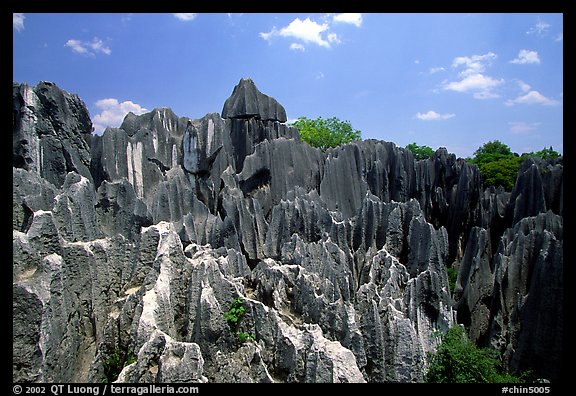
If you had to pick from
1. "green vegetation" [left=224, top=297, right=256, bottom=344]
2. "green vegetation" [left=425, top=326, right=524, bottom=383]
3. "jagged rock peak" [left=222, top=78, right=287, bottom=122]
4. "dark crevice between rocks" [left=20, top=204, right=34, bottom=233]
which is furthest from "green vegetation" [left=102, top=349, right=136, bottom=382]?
"jagged rock peak" [left=222, top=78, right=287, bottom=122]

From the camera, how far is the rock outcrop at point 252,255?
4988 mm

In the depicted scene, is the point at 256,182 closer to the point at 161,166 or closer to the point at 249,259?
the point at 161,166

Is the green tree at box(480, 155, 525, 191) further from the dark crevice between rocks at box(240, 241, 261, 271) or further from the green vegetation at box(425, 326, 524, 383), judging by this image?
the green vegetation at box(425, 326, 524, 383)

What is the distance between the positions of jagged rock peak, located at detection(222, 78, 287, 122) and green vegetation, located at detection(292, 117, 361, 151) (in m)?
15.5

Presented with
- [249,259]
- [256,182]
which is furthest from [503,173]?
→ [249,259]

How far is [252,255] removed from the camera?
42.1ft

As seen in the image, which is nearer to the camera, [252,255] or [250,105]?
[252,255]

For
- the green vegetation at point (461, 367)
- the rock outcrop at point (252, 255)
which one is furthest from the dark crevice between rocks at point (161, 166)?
the green vegetation at point (461, 367)

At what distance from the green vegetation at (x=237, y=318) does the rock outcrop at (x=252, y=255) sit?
0.03 m

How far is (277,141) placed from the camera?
669 inches

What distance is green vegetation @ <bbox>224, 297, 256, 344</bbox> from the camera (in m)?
5.45

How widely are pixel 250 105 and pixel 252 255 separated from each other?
956cm

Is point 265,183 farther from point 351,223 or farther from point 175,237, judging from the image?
point 175,237
